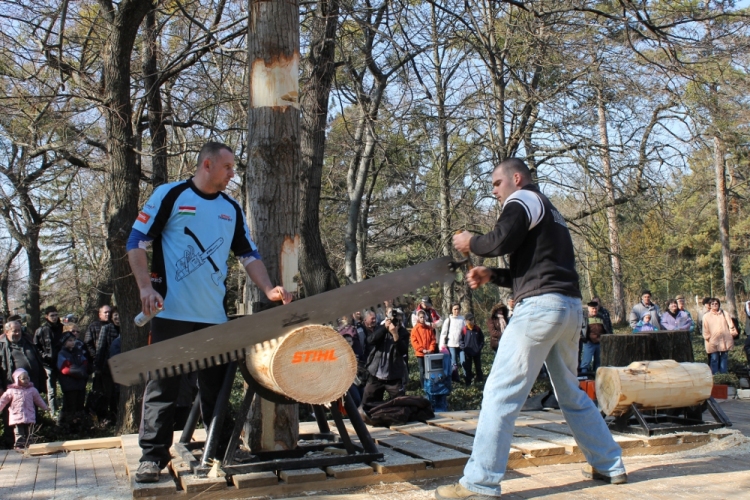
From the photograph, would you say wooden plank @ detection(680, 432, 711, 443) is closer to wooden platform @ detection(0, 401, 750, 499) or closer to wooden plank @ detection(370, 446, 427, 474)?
wooden platform @ detection(0, 401, 750, 499)

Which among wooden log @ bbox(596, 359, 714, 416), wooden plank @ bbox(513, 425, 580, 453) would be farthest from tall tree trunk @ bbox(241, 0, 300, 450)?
wooden log @ bbox(596, 359, 714, 416)

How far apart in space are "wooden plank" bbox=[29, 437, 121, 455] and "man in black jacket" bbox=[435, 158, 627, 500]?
146 inches

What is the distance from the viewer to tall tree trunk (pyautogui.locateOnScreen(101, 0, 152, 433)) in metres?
9.42

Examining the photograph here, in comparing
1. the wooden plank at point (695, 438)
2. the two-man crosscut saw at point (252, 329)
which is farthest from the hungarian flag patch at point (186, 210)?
the wooden plank at point (695, 438)

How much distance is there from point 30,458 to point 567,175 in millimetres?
12606

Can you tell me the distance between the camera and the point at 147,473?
4.46 metres

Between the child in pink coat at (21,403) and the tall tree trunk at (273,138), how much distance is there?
5.06 metres

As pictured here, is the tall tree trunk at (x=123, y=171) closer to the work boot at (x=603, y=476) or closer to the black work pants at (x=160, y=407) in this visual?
the black work pants at (x=160, y=407)

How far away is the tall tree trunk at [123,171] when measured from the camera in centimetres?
942

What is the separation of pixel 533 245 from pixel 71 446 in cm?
476

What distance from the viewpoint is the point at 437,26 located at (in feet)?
38.4

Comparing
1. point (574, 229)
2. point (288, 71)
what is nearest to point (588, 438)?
point (288, 71)

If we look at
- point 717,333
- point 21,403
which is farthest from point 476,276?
point 717,333

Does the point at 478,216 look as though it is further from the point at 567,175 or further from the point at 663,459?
the point at 663,459
